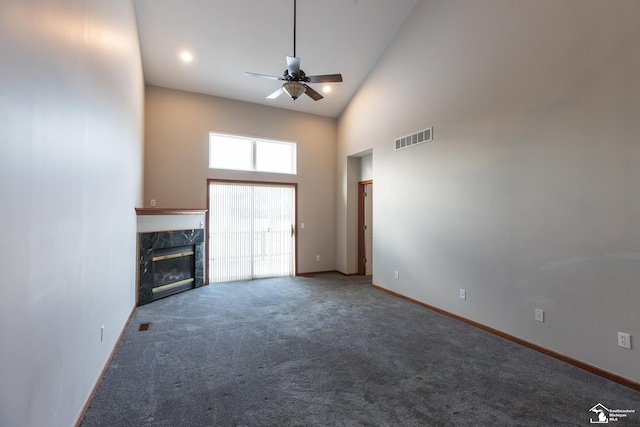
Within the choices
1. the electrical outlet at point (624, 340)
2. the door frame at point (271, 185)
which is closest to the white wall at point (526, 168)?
the electrical outlet at point (624, 340)

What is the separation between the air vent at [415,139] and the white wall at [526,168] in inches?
3.9

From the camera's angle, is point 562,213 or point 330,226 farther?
point 330,226

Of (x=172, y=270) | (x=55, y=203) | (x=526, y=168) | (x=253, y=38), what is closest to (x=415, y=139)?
(x=526, y=168)

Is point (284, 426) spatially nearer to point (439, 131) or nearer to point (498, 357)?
point (498, 357)

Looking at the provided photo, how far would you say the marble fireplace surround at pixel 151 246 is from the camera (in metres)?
4.48

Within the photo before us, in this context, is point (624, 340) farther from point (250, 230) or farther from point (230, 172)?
point (230, 172)

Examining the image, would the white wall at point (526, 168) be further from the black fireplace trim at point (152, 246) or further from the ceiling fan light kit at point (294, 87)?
the black fireplace trim at point (152, 246)

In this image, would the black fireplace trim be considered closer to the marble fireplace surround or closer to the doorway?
the marble fireplace surround

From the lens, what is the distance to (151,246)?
464cm

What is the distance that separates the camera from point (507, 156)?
3.35m

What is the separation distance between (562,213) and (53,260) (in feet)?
13.2

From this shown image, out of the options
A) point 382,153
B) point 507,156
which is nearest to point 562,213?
point 507,156

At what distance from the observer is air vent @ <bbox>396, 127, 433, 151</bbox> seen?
173 inches

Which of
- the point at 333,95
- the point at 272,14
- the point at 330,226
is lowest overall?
the point at 330,226
